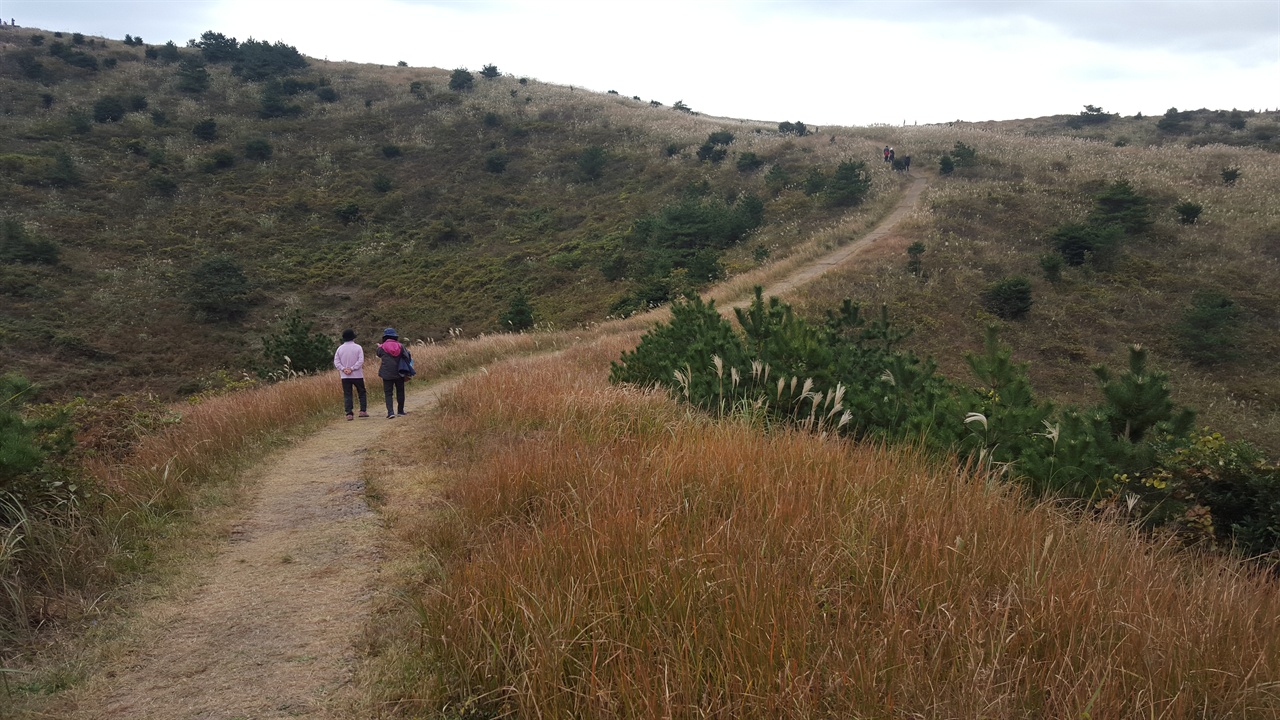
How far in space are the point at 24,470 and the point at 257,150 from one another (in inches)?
1961

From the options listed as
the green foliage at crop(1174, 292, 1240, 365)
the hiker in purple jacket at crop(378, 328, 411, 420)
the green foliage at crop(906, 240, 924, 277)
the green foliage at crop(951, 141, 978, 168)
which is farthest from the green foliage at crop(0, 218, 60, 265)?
the green foliage at crop(951, 141, 978, 168)

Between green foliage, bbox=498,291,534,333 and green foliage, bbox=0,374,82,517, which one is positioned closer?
green foliage, bbox=0,374,82,517

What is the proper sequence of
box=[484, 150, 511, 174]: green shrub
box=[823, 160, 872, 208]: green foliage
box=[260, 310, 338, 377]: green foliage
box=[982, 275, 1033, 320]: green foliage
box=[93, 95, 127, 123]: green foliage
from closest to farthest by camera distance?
box=[260, 310, 338, 377]: green foliage < box=[982, 275, 1033, 320]: green foliage < box=[823, 160, 872, 208]: green foliage < box=[93, 95, 127, 123]: green foliage < box=[484, 150, 511, 174]: green shrub

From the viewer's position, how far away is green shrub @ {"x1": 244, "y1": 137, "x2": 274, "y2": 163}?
4519cm

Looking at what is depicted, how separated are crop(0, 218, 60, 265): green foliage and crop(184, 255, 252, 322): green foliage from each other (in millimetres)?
6766

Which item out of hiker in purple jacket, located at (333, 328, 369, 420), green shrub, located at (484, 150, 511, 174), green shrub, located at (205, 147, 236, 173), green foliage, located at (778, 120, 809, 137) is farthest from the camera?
green foliage, located at (778, 120, 809, 137)

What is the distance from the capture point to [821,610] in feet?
8.41

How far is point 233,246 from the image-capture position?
36.5 meters

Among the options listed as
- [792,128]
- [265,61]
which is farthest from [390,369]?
[265,61]

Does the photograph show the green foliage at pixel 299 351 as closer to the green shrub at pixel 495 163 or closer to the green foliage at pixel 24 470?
the green foliage at pixel 24 470

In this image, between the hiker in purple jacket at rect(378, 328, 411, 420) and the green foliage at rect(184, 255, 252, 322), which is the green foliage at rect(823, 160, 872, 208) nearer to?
the hiker in purple jacket at rect(378, 328, 411, 420)

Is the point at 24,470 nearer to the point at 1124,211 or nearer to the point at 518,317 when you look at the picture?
the point at 518,317

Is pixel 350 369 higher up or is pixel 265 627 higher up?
pixel 265 627

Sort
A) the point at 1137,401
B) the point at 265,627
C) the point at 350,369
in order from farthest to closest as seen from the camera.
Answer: the point at 350,369 → the point at 1137,401 → the point at 265,627
